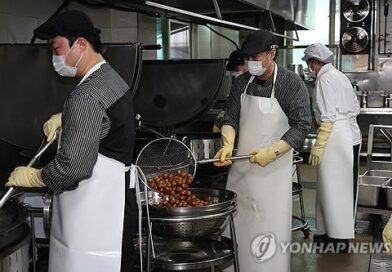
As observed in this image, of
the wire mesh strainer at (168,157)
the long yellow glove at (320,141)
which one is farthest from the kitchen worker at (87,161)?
the long yellow glove at (320,141)

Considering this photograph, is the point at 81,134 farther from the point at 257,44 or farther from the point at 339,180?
the point at 339,180

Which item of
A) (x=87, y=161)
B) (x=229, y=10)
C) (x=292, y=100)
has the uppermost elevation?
(x=229, y=10)

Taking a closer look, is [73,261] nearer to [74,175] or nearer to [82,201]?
[82,201]

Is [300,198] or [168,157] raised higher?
[168,157]

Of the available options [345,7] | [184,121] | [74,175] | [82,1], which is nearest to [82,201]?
[74,175]

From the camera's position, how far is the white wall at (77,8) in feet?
8.02

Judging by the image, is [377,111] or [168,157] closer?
[168,157]

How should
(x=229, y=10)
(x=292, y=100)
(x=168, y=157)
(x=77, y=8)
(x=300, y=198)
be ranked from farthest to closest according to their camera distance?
(x=229, y=10), (x=300, y=198), (x=77, y=8), (x=292, y=100), (x=168, y=157)

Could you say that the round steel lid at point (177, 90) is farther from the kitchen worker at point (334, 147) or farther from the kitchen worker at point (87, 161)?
the kitchen worker at point (87, 161)

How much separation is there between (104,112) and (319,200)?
1984 millimetres

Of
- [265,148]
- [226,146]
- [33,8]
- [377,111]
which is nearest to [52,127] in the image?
[226,146]

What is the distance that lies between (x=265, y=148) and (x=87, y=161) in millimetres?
1026

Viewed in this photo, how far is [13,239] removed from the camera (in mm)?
1436

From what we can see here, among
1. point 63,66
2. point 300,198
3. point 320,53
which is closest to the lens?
point 63,66
